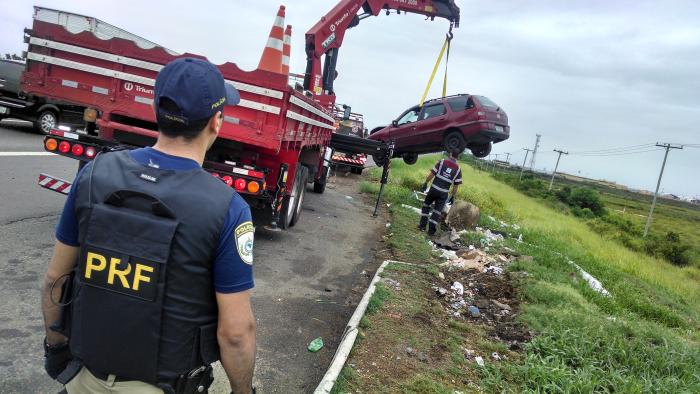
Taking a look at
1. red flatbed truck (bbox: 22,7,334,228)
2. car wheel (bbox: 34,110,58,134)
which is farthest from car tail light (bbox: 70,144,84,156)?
car wheel (bbox: 34,110,58,134)

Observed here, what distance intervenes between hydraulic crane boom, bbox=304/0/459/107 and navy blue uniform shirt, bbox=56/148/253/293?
9.26 metres

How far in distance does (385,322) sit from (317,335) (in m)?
0.71

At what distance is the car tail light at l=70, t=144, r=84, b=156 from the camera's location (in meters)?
5.52

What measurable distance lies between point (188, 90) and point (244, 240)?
0.49 m

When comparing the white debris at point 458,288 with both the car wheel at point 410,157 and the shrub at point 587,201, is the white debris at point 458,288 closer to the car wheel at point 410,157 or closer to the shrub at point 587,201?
the car wheel at point 410,157

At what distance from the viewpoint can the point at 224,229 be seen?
146 cm

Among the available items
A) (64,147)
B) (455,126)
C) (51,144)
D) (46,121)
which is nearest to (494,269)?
(455,126)

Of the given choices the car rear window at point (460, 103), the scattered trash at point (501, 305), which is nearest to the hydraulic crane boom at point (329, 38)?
the car rear window at point (460, 103)

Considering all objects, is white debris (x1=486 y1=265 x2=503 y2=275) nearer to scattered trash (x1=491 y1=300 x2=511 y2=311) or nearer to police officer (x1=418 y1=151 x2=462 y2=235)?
scattered trash (x1=491 y1=300 x2=511 y2=311)

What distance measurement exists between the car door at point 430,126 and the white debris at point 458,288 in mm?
6783

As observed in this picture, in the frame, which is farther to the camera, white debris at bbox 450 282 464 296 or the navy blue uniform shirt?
white debris at bbox 450 282 464 296

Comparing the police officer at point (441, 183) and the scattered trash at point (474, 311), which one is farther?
the police officer at point (441, 183)

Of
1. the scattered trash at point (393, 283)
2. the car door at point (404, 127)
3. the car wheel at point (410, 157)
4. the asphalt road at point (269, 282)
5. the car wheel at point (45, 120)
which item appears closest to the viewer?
the asphalt road at point (269, 282)

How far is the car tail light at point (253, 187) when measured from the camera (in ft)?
18.9
